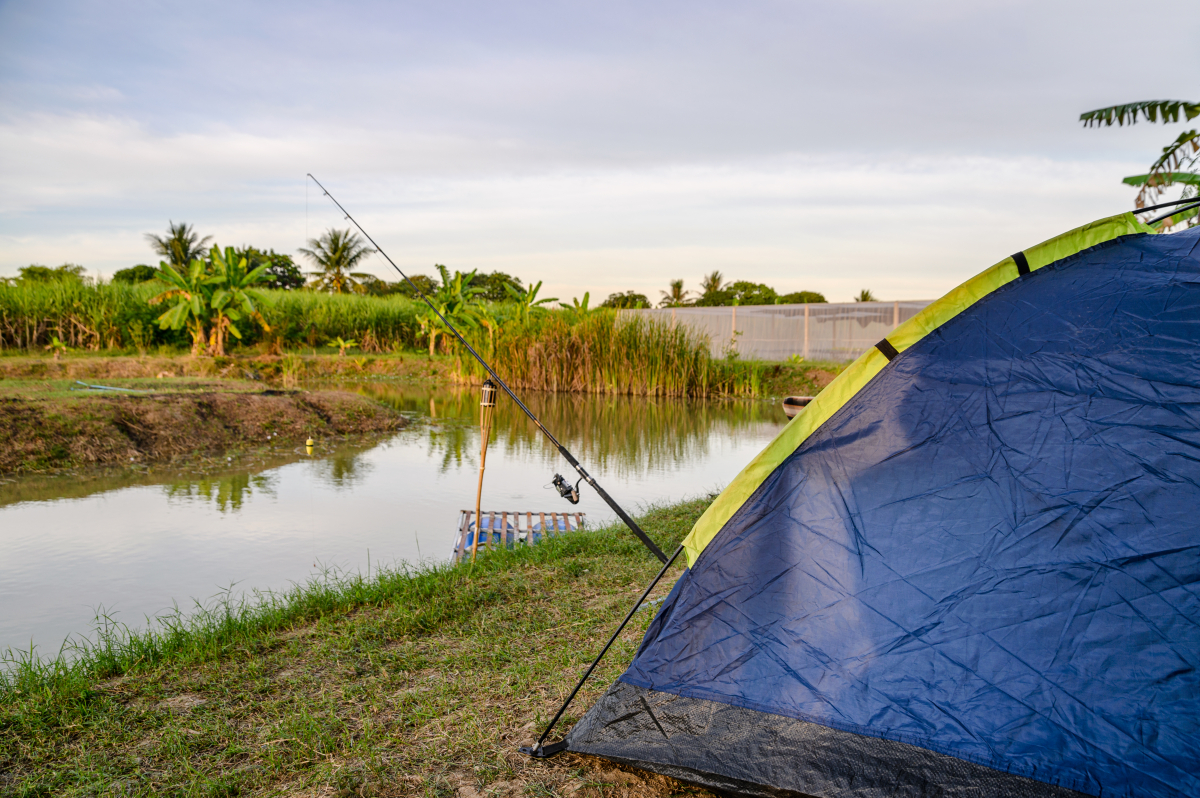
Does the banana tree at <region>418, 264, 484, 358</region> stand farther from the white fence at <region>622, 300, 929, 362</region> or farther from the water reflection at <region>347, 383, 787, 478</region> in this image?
the white fence at <region>622, 300, 929, 362</region>

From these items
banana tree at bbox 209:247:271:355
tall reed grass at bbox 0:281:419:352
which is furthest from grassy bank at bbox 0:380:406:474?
tall reed grass at bbox 0:281:419:352

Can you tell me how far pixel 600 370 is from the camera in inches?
615

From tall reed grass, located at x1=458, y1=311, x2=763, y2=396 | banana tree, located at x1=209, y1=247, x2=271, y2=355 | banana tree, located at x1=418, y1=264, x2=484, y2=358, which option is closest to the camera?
tall reed grass, located at x1=458, y1=311, x2=763, y2=396

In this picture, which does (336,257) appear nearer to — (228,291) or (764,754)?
(228,291)

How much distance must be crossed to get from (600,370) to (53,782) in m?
13.8

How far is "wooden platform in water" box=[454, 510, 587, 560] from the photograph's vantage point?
188 inches

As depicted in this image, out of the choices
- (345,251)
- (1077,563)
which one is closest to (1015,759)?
(1077,563)

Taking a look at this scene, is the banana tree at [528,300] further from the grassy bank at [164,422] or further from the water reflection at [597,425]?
the grassy bank at [164,422]

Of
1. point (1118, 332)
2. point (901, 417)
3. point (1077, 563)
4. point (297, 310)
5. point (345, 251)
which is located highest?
point (345, 251)

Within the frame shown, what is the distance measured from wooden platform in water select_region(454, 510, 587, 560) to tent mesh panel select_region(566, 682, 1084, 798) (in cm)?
251

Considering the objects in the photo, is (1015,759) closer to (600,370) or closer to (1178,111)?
(1178,111)

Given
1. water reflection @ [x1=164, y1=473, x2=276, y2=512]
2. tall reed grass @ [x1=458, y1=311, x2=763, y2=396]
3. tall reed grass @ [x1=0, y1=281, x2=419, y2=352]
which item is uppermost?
tall reed grass @ [x1=0, y1=281, x2=419, y2=352]

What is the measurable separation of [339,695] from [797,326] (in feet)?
65.3

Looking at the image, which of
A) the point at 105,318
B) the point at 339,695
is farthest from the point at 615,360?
the point at 105,318
